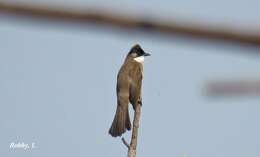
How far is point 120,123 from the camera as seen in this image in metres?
7.85

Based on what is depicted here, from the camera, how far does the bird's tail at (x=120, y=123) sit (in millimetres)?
7672

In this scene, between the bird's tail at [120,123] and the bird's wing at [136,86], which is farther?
the bird's wing at [136,86]

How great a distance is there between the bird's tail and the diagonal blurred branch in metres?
7.04

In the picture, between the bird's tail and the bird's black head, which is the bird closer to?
the bird's tail

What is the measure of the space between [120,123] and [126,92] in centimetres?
49

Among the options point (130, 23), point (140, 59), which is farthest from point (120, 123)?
point (130, 23)

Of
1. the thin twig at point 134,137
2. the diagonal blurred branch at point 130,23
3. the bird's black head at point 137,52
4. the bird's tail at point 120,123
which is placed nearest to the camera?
the diagonal blurred branch at point 130,23

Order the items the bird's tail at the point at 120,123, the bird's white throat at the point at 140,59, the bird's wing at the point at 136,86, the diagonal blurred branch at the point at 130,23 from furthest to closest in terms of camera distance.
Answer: the bird's white throat at the point at 140,59 < the bird's wing at the point at 136,86 < the bird's tail at the point at 120,123 < the diagonal blurred branch at the point at 130,23

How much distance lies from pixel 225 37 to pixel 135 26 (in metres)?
0.08

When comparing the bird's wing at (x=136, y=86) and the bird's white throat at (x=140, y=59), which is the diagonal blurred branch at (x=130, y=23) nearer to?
the bird's wing at (x=136, y=86)

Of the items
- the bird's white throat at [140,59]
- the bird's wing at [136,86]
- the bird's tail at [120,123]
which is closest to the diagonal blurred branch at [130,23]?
the bird's wing at [136,86]

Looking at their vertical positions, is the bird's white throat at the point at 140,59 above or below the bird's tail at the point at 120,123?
above

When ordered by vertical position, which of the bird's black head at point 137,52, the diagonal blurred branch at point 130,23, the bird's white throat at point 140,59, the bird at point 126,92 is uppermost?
the bird's black head at point 137,52

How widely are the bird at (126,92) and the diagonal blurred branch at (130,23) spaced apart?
264 inches
